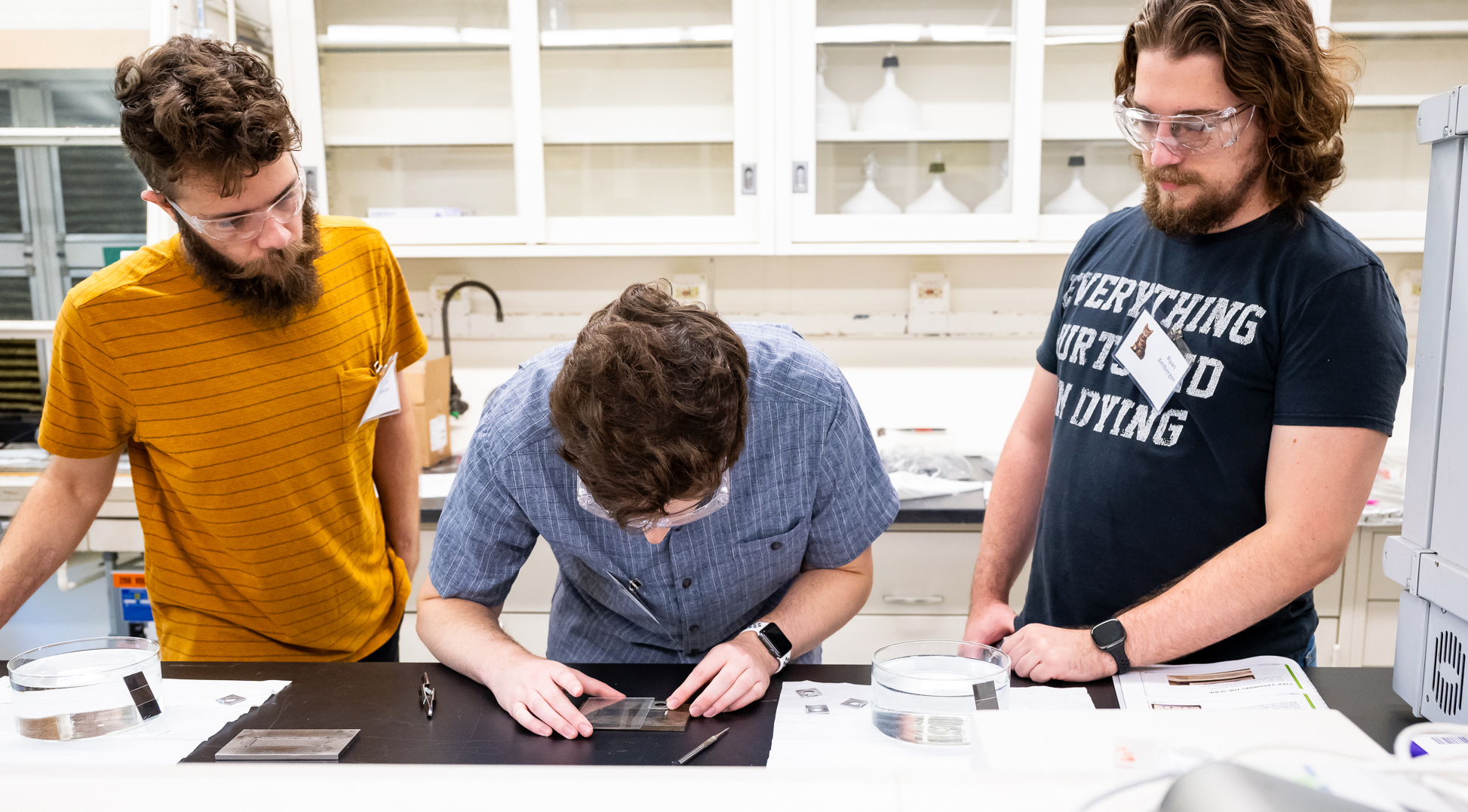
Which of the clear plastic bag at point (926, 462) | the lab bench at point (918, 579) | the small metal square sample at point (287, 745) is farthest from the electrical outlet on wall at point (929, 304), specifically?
the small metal square sample at point (287, 745)

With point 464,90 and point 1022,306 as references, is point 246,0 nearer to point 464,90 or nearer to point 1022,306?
point 464,90

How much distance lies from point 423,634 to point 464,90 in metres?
1.87

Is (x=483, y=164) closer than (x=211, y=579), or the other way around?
(x=211, y=579)

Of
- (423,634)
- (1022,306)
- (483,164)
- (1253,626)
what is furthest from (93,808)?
(1022,306)

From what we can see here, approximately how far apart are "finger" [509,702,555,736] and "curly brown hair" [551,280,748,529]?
227mm

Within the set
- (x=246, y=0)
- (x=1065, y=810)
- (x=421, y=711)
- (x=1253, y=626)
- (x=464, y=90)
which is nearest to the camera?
(x=1065, y=810)

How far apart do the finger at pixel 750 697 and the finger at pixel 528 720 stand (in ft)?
0.62

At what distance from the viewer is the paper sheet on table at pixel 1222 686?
96 centimetres

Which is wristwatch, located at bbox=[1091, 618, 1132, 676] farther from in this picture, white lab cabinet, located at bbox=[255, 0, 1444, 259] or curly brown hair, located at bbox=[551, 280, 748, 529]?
white lab cabinet, located at bbox=[255, 0, 1444, 259]

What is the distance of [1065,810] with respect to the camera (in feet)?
1.32

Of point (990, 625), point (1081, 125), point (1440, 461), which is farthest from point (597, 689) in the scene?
point (1081, 125)

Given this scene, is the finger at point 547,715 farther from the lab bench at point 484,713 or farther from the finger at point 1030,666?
the finger at point 1030,666

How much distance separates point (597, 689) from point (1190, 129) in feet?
3.12

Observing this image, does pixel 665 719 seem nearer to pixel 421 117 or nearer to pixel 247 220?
pixel 247 220
